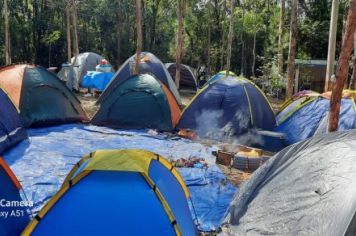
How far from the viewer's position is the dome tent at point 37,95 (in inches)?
384

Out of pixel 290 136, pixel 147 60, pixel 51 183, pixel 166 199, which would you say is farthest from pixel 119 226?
pixel 147 60

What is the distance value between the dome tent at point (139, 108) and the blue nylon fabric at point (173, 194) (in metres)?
5.42

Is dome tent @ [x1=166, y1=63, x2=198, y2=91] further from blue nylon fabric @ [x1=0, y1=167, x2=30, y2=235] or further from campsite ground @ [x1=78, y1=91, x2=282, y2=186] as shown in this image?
blue nylon fabric @ [x1=0, y1=167, x2=30, y2=235]

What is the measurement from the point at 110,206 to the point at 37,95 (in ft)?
21.9

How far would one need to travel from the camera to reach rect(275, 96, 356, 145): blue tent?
8.52 metres

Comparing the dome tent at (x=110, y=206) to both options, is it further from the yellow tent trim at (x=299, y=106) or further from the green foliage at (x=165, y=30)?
the green foliage at (x=165, y=30)

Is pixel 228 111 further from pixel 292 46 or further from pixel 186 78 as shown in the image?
pixel 186 78

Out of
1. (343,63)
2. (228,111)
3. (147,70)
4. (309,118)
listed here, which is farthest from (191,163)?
(147,70)

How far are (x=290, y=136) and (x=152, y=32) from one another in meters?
20.1

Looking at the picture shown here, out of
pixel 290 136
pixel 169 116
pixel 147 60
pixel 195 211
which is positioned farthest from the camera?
pixel 147 60

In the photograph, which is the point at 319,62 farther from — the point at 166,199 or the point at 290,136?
the point at 166,199

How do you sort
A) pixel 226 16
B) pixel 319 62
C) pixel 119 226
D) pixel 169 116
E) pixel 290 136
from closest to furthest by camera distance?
pixel 119 226
pixel 290 136
pixel 169 116
pixel 319 62
pixel 226 16

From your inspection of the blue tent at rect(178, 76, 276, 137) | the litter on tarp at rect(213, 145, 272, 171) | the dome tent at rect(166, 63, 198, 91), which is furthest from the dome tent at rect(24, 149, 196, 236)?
the dome tent at rect(166, 63, 198, 91)

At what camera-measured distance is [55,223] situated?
4.05 meters
